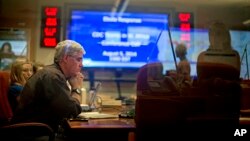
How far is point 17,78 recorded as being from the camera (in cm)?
314

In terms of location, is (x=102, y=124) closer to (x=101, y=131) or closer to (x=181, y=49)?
(x=101, y=131)

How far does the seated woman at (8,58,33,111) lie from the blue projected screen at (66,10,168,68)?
803 millimetres

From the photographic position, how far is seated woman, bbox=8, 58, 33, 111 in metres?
3.02

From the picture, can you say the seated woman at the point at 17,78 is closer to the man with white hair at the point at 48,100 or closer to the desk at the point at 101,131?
the man with white hair at the point at 48,100

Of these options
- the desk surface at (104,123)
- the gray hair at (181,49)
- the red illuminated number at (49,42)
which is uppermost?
the red illuminated number at (49,42)

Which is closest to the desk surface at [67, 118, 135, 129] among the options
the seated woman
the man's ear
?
the man's ear

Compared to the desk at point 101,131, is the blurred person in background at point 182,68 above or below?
above

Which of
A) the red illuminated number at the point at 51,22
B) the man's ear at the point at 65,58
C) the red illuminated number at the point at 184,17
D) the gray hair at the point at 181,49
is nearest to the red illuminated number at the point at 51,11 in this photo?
the red illuminated number at the point at 51,22

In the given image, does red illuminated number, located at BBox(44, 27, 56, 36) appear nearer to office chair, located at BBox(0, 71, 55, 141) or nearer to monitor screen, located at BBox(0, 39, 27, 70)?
monitor screen, located at BBox(0, 39, 27, 70)

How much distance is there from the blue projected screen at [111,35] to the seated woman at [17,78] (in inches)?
31.6

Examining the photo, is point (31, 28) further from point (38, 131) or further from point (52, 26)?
point (38, 131)

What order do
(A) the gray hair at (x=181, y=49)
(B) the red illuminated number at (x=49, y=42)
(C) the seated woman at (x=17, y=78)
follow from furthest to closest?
(B) the red illuminated number at (x=49, y=42) < (C) the seated woman at (x=17, y=78) < (A) the gray hair at (x=181, y=49)

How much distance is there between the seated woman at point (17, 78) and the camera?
3.02 m

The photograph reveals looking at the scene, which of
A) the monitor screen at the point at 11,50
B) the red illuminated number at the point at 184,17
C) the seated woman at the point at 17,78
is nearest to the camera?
the seated woman at the point at 17,78
